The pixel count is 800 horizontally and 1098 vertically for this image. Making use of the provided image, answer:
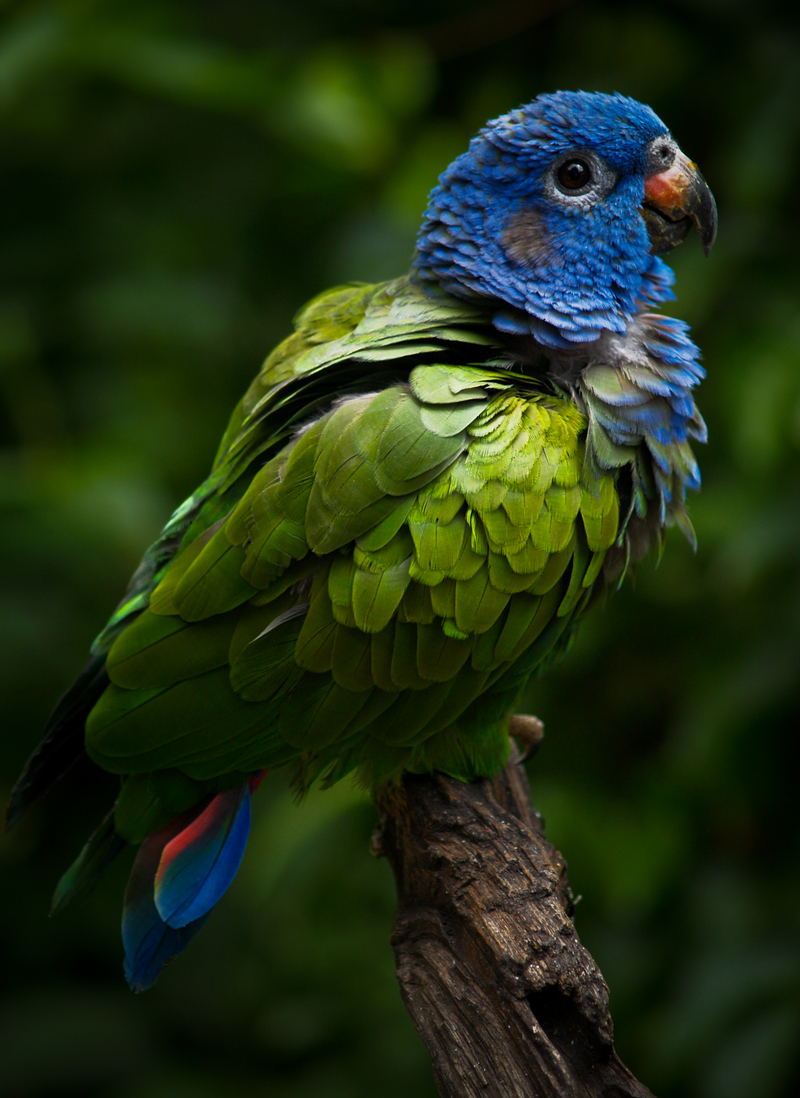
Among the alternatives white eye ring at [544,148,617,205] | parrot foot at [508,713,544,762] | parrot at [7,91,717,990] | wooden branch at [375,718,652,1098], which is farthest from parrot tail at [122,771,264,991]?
white eye ring at [544,148,617,205]

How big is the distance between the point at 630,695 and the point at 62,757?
165cm

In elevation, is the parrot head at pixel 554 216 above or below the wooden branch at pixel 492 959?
above

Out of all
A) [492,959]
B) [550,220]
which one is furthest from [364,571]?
[550,220]

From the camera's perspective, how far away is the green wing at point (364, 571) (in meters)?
1.47

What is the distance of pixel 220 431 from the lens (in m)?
2.96

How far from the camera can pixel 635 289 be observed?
1.76 metres

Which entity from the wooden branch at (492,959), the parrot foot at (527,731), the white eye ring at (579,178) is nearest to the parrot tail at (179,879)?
the wooden branch at (492,959)

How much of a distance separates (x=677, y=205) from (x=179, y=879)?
1410 mm

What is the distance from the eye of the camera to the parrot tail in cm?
159

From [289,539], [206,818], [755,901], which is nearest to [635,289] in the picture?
[289,539]

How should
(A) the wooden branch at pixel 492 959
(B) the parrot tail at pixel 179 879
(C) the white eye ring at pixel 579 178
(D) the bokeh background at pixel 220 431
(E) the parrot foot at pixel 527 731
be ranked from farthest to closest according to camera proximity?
(D) the bokeh background at pixel 220 431
(E) the parrot foot at pixel 527 731
(C) the white eye ring at pixel 579 178
(B) the parrot tail at pixel 179 879
(A) the wooden branch at pixel 492 959

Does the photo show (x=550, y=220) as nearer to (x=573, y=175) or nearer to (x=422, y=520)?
(x=573, y=175)

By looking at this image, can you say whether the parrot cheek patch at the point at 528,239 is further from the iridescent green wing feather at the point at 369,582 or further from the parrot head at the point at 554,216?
the iridescent green wing feather at the point at 369,582

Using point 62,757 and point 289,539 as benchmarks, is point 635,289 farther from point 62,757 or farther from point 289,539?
point 62,757
